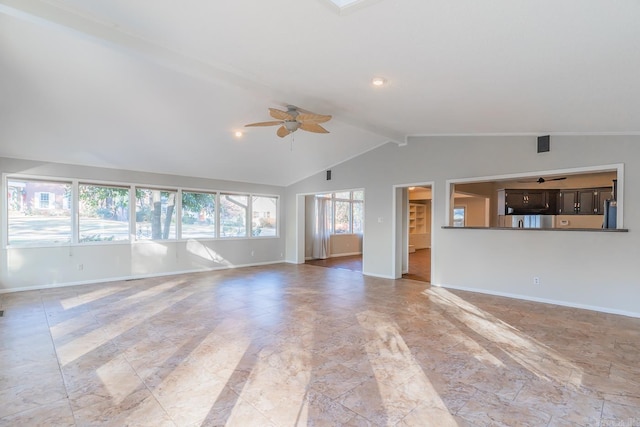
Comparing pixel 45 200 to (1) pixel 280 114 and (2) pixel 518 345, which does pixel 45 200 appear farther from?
(2) pixel 518 345

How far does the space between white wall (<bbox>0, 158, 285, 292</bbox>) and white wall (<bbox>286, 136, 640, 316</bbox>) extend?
3597 mm

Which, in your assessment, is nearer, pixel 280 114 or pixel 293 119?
pixel 280 114

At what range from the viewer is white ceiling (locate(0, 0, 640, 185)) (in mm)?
2189

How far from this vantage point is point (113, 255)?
6.38m

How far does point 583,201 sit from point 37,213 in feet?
37.6

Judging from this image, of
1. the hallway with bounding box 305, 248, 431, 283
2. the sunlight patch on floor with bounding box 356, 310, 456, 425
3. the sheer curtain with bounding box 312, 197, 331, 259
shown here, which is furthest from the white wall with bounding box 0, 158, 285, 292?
the sunlight patch on floor with bounding box 356, 310, 456, 425

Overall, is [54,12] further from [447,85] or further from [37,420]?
[447,85]

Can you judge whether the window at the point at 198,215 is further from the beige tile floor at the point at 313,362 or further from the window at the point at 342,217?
the window at the point at 342,217

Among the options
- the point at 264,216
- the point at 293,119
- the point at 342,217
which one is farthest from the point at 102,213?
the point at 342,217

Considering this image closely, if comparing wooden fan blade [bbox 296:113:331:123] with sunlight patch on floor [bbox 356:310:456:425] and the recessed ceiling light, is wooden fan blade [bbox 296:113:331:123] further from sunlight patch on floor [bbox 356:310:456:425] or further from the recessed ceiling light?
sunlight patch on floor [bbox 356:310:456:425]

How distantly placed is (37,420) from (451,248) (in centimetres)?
589

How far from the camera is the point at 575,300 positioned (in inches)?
184

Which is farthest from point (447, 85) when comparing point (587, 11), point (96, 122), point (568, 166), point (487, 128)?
point (96, 122)

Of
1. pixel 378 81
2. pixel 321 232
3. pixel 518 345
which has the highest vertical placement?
pixel 378 81
